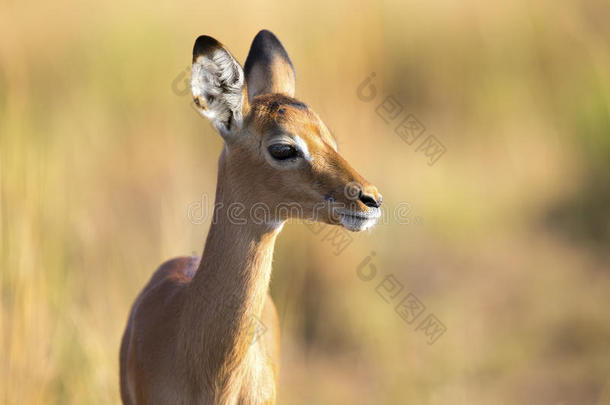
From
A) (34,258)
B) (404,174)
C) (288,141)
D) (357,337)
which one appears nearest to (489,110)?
(404,174)

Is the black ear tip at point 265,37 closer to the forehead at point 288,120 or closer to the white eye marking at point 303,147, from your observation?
the forehead at point 288,120

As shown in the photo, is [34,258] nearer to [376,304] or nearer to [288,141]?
[288,141]

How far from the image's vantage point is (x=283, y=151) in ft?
13.0

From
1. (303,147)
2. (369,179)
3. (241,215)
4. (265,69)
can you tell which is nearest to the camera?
(303,147)

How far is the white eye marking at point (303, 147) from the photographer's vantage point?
155 inches

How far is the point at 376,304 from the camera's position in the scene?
333 inches

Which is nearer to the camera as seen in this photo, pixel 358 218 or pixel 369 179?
pixel 358 218

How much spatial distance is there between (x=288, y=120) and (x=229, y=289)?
0.85m

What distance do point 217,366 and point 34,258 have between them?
2339 millimetres

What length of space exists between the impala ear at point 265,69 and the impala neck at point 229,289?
2.75ft
